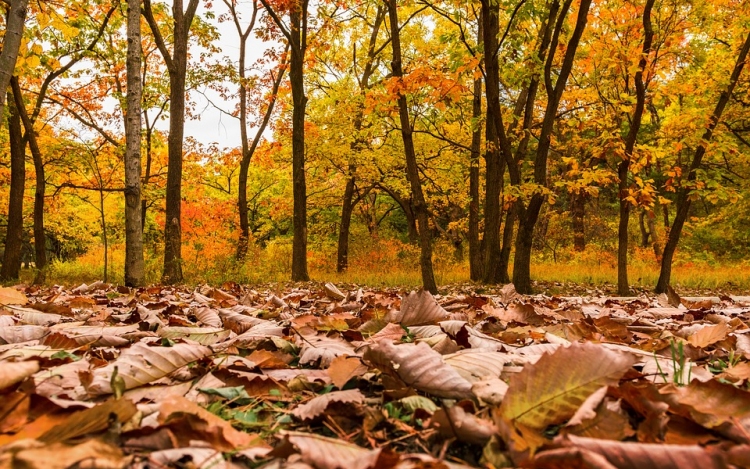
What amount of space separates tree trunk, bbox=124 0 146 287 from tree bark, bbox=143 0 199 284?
2590 millimetres

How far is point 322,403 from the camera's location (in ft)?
3.54

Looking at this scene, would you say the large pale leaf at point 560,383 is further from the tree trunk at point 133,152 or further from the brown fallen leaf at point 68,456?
the tree trunk at point 133,152

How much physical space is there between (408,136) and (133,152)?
3.74 m

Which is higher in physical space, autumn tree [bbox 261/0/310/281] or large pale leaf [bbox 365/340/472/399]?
autumn tree [bbox 261/0/310/281]

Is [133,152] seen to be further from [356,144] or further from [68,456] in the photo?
[356,144]

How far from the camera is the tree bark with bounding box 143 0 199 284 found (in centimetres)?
972

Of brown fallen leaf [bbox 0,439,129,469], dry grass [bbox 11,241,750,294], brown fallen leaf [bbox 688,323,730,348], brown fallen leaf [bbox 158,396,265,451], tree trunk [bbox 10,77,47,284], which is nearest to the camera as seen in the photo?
brown fallen leaf [bbox 0,439,129,469]

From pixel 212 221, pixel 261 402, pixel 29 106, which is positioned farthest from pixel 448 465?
pixel 212 221

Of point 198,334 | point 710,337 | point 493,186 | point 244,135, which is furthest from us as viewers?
point 244,135

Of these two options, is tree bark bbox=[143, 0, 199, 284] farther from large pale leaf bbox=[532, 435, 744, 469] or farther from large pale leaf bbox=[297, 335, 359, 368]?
large pale leaf bbox=[532, 435, 744, 469]

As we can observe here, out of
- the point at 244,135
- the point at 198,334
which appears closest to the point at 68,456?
the point at 198,334

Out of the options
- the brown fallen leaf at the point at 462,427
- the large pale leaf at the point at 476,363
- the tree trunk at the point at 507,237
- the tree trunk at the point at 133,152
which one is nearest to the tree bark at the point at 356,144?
the tree trunk at the point at 507,237

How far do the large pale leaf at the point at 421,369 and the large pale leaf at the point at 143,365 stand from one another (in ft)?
1.80

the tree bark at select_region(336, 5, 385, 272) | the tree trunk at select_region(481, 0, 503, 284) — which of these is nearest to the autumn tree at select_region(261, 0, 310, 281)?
the tree trunk at select_region(481, 0, 503, 284)
